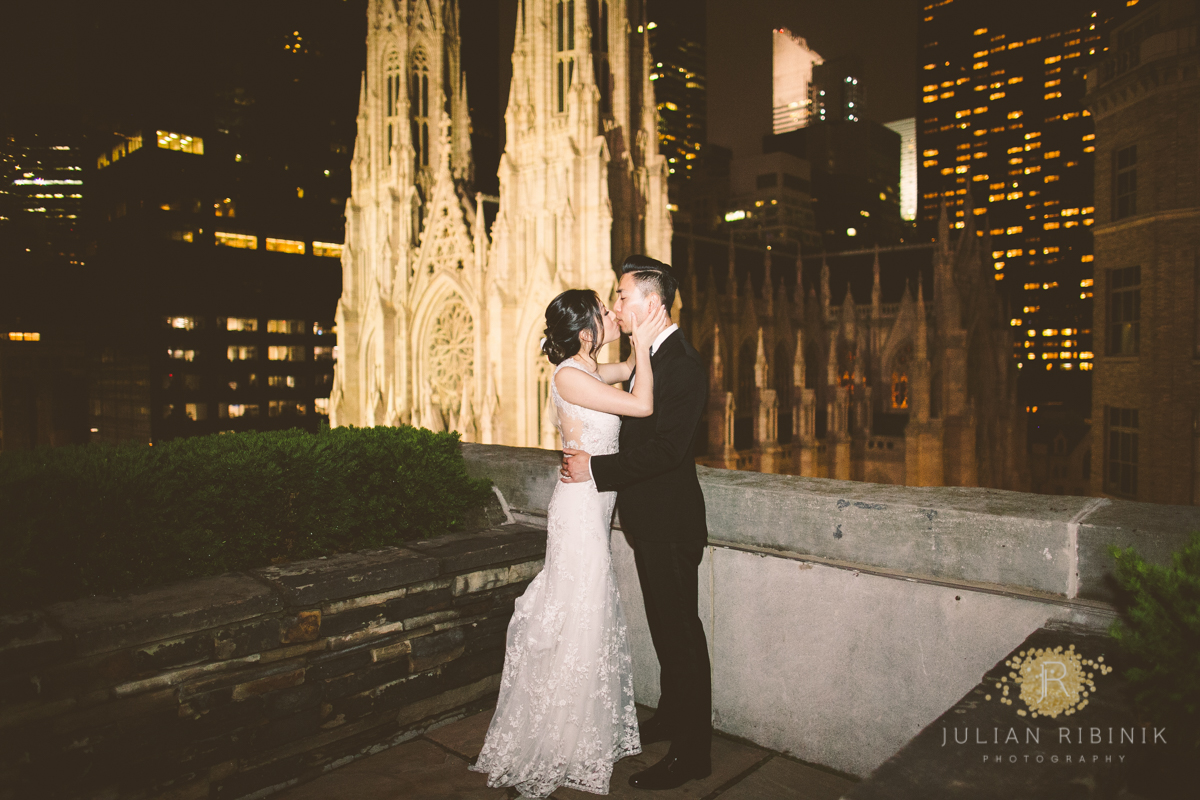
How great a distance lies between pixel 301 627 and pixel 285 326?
77551 millimetres

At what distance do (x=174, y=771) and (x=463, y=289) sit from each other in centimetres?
2759

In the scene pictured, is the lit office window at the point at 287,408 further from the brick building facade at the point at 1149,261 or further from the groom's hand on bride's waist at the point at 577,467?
the groom's hand on bride's waist at the point at 577,467

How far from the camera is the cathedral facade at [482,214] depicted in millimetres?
24125

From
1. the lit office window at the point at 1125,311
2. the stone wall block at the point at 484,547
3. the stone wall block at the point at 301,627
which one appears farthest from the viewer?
the lit office window at the point at 1125,311

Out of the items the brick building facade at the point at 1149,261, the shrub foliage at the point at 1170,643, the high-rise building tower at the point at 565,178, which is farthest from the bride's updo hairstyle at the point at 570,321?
the high-rise building tower at the point at 565,178

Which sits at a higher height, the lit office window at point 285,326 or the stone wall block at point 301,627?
the lit office window at point 285,326

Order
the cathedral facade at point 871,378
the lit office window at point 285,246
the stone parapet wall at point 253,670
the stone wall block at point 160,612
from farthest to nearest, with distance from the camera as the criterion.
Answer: the lit office window at point 285,246
the cathedral facade at point 871,378
the stone wall block at point 160,612
the stone parapet wall at point 253,670

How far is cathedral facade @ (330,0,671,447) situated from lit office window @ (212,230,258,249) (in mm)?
44398

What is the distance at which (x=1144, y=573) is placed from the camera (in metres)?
2.36

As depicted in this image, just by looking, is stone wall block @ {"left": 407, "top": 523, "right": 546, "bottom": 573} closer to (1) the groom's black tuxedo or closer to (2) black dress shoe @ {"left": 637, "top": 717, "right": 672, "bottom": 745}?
(1) the groom's black tuxedo

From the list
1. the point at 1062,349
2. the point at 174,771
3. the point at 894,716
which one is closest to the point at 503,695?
the point at 174,771

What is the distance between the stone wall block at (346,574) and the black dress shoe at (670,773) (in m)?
1.58

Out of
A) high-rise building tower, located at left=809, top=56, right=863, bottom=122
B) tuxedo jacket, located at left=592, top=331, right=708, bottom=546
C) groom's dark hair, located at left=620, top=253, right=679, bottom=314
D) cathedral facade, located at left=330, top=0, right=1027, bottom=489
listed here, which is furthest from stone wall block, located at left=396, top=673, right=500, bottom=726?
high-rise building tower, located at left=809, top=56, right=863, bottom=122

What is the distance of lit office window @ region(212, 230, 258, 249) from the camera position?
72188mm
